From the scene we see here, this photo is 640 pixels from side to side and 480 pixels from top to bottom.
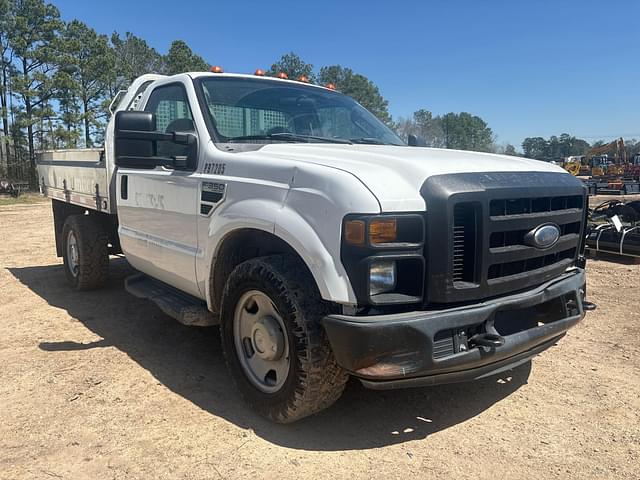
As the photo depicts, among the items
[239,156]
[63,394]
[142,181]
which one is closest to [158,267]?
[142,181]

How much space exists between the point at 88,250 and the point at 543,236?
4.78 meters

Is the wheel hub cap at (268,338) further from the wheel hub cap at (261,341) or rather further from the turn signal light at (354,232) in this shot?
the turn signal light at (354,232)

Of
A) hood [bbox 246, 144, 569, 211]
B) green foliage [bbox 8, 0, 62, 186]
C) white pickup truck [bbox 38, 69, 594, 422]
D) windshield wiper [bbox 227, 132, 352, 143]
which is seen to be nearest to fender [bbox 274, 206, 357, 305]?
white pickup truck [bbox 38, 69, 594, 422]

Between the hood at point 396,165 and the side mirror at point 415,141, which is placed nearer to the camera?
the hood at point 396,165

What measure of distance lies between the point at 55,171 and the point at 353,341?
5.58 metres

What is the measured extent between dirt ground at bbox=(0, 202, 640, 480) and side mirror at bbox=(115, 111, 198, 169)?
153 cm

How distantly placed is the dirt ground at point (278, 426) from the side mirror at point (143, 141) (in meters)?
1.53

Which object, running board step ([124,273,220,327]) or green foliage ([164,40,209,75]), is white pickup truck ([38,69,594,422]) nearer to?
running board step ([124,273,220,327])

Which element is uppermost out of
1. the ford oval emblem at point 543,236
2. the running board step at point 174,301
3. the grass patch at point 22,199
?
the ford oval emblem at point 543,236

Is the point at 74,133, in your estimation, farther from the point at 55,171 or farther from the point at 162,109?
the point at 162,109

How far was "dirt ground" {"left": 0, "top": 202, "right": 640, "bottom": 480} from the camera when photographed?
2654mm

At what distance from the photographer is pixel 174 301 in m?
3.95

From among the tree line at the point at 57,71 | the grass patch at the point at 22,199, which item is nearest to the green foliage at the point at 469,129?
the tree line at the point at 57,71

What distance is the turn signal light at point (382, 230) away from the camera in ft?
7.98
